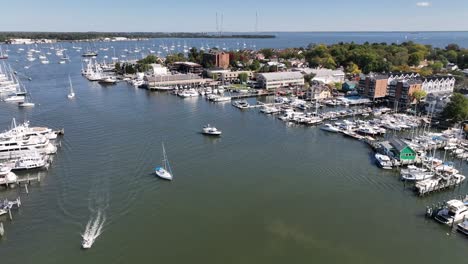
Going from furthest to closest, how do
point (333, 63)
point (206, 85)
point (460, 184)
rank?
point (333, 63), point (206, 85), point (460, 184)

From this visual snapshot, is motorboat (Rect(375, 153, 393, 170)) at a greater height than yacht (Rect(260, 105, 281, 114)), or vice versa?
yacht (Rect(260, 105, 281, 114))

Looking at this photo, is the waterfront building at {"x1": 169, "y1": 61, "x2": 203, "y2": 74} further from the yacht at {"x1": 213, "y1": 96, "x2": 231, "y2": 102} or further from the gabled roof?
the gabled roof

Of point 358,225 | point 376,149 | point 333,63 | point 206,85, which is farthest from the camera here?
point 333,63

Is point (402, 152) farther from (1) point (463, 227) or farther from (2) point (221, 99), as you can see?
(2) point (221, 99)

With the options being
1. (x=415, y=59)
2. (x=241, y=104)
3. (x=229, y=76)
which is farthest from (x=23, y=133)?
(x=415, y=59)

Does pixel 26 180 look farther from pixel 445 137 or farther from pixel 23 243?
pixel 445 137

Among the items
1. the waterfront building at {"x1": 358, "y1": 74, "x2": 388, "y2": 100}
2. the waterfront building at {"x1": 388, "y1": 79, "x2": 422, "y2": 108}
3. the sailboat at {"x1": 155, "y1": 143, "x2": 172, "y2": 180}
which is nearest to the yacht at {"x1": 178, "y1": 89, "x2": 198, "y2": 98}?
the waterfront building at {"x1": 358, "y1": 74, "x2": 388, "y2": 100}

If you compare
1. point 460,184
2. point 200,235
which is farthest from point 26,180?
point 460,184

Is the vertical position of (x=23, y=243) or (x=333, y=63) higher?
(x=333, y=63)
